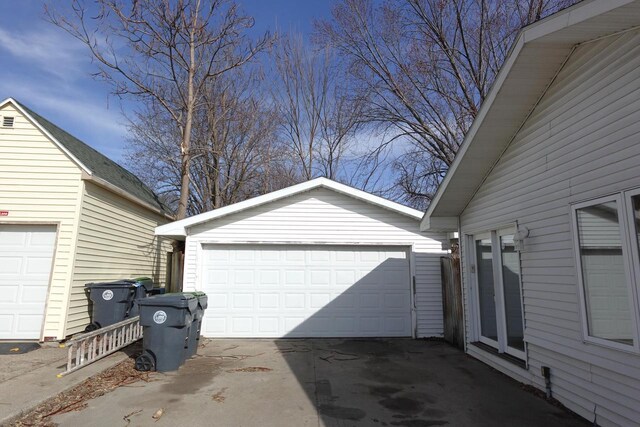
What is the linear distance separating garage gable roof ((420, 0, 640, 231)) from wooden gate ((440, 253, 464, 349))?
5.25 ft

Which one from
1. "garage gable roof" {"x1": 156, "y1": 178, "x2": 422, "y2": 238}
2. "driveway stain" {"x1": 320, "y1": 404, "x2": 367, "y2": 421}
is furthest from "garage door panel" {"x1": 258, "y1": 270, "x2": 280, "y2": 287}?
"driveway stain" {"x1": 320, "y1": 404, "x2": 367, "y2": 421}

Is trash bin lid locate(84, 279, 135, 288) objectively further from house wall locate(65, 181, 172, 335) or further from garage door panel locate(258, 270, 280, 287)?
garage door panel locate(258, 270, 280, 287)

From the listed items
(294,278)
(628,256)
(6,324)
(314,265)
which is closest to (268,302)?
(294,278)

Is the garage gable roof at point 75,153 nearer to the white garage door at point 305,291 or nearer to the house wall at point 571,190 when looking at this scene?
the white garage door at point 305,291

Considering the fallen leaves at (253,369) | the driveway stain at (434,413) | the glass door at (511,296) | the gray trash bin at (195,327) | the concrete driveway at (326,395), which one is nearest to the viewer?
the concrete driveway at (326,395)

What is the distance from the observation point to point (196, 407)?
4457 millimetres

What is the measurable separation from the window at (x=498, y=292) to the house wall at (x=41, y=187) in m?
7.76

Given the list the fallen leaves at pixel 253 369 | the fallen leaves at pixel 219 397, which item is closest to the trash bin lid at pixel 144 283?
the fallen leaves at pixel 253 369

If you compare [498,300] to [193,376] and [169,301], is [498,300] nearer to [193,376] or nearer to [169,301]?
[193,376]

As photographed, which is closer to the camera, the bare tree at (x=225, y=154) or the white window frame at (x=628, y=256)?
the white window frame at (x=628, y=256)

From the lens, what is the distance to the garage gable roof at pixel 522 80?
3662mm

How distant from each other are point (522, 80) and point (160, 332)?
19.8 feet

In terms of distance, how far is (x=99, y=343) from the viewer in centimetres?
649

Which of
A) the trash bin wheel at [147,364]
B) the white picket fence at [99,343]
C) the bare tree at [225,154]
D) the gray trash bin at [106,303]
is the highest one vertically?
the bare tree at [225,154]
